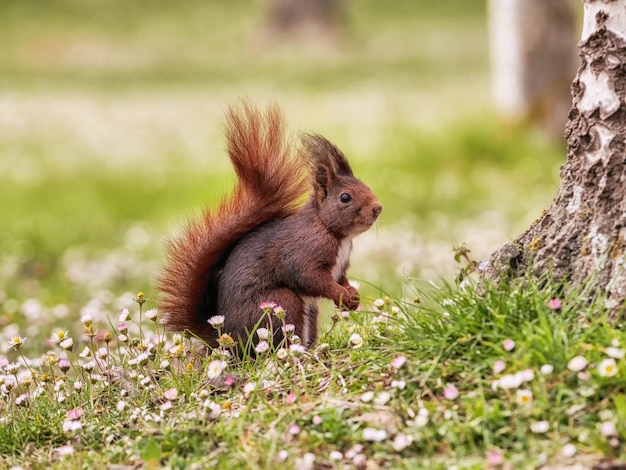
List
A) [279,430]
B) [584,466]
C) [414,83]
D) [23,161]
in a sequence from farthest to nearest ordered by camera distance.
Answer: [414,83]
[23,161]
[279,430]
[584,466]

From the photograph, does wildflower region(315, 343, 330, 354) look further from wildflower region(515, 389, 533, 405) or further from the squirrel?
wildflower region(515, 389, 533, 405)

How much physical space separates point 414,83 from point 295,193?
524 inches

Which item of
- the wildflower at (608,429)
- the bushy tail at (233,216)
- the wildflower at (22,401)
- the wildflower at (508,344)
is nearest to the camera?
the wildflower at (608,429)

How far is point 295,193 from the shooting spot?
3.80 metres

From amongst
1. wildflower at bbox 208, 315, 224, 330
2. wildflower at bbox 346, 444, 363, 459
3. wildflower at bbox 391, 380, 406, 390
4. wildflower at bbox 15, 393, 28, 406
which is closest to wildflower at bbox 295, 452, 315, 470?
wildflower at bbox 346, 444, 363, 459

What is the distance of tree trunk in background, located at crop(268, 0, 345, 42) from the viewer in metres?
23.3

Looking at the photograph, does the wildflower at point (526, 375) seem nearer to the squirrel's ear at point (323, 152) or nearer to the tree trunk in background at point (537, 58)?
the squirrel's ear at point (323, 152)

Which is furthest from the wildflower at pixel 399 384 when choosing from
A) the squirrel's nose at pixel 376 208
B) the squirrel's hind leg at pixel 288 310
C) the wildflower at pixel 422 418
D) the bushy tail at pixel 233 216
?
the bushy tail at pixel 233 216

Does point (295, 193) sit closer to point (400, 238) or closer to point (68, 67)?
point (400, 238)

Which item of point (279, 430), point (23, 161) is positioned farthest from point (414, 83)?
point (279, 430)

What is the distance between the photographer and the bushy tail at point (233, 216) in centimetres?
369

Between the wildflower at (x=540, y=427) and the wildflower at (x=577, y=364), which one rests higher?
the wildflower at (x=577, y=364)

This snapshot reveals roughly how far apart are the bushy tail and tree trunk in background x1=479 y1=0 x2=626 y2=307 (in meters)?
0.89

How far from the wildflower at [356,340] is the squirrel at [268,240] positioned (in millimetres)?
154
